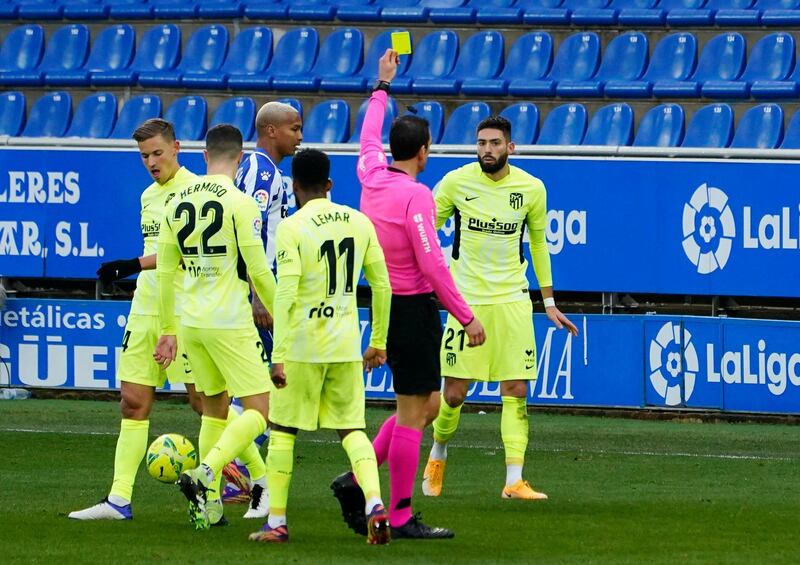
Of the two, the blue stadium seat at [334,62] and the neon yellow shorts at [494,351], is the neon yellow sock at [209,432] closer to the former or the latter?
the neon yellow shorts at [494,351]

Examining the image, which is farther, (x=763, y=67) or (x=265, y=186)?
(x=763, y=67)

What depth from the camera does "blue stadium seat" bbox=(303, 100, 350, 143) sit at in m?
17.9

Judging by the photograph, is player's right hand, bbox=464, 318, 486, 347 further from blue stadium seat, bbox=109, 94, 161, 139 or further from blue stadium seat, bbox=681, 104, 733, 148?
blue stadium seat, bbox=109, 94, 161, 139

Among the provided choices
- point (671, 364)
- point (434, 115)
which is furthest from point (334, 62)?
point (671, 364)

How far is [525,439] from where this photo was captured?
32.8ft

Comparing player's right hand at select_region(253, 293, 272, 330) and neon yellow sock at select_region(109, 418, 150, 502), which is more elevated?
player's right hand at select_region(253, 293, 272, 330)

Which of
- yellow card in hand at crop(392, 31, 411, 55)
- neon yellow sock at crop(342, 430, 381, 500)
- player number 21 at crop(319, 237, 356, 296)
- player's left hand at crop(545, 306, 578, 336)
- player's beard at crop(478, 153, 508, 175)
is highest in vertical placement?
yellow card in hand at crop(392, 31, 411, 55)

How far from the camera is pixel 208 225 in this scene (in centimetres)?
827

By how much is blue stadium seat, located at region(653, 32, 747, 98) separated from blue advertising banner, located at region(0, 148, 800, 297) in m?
2.79

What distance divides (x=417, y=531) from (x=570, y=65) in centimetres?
1061

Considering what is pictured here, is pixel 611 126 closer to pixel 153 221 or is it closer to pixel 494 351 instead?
pixel 494 351

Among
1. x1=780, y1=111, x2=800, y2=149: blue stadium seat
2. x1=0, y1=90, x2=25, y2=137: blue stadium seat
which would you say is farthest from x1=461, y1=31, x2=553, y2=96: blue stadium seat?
x1=0, y1=90, x2=25, y2=137: blue stadium seat

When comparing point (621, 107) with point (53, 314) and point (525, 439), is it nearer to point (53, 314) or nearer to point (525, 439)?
point (53, 314)

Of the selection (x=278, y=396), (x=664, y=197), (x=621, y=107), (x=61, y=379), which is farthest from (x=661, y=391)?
(x=278, y=396)
